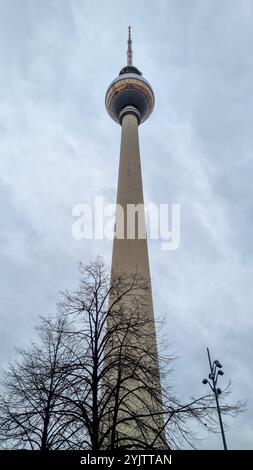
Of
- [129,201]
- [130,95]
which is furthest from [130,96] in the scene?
[129,201]

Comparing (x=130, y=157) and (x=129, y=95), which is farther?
(x=129, y=95)

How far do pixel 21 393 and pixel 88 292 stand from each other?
3.54 metres

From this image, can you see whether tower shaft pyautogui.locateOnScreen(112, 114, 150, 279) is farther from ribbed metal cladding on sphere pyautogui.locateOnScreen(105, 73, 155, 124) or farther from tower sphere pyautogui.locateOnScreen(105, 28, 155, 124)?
ribbed metal cladding on sphere pyautogui.locateOnScreen(105, 73, 155, 124)

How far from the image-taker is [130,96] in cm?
5656

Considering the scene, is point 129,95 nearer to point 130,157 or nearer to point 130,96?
point 130,96

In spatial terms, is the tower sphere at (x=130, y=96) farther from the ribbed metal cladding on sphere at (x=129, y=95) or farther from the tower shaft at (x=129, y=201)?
the tower shaft at (x=129, y=201)

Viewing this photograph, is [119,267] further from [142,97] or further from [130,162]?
[142,97]

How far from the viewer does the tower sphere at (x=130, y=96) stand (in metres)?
55.9

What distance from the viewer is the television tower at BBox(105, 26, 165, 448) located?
40.2 meters

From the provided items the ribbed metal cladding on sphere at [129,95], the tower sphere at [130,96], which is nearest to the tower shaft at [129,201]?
the tower sphere at [130,96]

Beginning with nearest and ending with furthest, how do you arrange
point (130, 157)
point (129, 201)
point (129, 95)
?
point (129, 201) < point (130, 157) < point (129, 95)

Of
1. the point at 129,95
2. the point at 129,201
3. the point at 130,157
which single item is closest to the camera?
the point at 129,201

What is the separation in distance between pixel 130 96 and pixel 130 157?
1249cm
